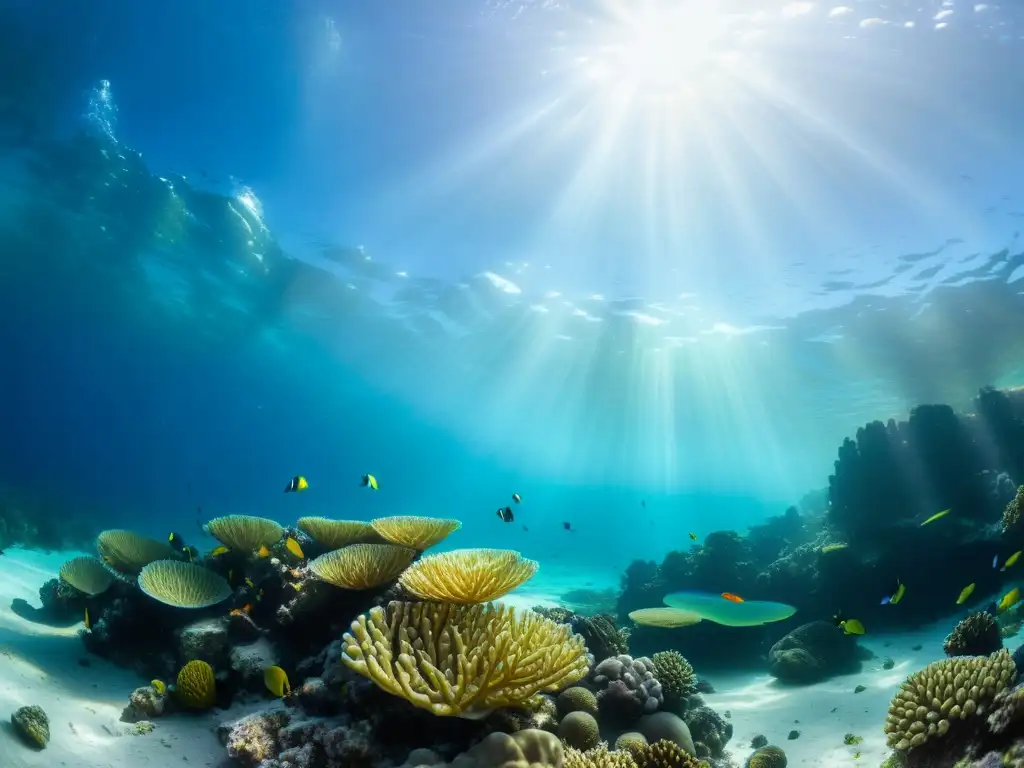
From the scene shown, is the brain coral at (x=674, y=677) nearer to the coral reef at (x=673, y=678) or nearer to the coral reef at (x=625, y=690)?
the coral reef at (x=673, y=678)

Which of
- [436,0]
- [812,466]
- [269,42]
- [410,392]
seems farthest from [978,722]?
[812,466]

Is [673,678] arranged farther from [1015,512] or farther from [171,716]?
[1015,512]

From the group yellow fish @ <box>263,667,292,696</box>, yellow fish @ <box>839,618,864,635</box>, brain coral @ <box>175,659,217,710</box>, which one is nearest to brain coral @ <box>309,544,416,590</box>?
yellow fish @ <box>263,667,292,696</box>

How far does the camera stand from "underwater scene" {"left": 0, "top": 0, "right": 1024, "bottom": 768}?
14.4ft

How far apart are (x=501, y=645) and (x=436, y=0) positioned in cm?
1484

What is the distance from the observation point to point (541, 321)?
3102 centimetres

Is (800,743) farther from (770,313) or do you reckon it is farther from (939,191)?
(770,313)

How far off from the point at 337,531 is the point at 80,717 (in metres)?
2.85

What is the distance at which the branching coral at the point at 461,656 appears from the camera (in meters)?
3.29

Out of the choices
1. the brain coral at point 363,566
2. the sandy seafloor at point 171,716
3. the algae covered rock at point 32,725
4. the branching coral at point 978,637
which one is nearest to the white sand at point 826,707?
the sandy seafloor at point 171,716

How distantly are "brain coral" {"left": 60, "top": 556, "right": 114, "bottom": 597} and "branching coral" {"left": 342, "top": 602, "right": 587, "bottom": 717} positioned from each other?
567cm

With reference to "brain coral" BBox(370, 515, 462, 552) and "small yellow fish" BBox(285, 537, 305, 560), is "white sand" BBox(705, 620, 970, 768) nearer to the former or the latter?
"brain coral" BBox(370, 515, 462, 552)

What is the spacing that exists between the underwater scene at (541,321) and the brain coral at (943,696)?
0.03 metres

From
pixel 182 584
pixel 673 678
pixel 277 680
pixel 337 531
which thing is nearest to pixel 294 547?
pixel 337 531
